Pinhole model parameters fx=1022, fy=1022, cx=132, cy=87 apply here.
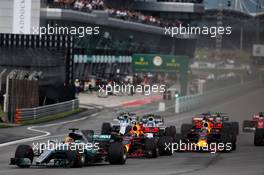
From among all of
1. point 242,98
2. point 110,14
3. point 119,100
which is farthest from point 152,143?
point 110,14

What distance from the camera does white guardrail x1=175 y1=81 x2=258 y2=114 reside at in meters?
55.2

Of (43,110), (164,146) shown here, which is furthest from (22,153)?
(43,110)

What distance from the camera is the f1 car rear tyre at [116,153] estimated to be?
2542 centimetres

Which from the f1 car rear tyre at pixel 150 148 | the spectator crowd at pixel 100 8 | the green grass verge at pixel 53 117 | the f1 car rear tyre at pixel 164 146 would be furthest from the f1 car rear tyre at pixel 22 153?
the spectator crowd at pixel 100 8

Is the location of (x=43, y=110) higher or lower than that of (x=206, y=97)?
lower

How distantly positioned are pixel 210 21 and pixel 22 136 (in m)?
19.6

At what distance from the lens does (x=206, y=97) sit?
5891 centimetres

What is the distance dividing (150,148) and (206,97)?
30.7 m

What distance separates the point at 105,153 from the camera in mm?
26062

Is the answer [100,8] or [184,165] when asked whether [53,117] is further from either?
[100,8]

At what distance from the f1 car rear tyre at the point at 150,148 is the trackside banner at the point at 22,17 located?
26062 millimetres

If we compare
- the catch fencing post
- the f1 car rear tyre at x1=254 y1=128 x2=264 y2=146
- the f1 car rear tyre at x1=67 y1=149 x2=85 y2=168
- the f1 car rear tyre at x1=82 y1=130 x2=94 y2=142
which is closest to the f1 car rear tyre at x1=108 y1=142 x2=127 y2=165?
the f1 car rear tyre at x1=82 y1=130 x2=94 y2=142

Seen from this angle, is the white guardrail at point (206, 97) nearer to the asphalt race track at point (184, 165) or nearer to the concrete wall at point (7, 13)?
the concrete wall at point (7, 13)

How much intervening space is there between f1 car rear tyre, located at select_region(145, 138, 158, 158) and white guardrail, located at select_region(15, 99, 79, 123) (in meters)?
16.9
